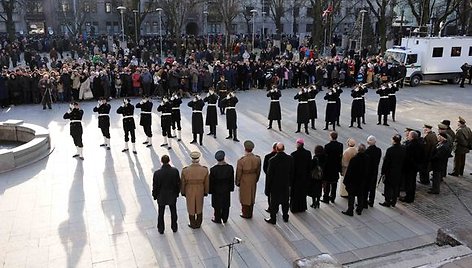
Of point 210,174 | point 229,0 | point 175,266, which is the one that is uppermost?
point 229,0

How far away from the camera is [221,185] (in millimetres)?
8695

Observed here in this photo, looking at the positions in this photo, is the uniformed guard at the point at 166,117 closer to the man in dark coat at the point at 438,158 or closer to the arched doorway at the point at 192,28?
the man in dark coat at the point at 438,158

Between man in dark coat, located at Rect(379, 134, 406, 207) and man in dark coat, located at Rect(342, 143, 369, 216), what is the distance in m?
0.67

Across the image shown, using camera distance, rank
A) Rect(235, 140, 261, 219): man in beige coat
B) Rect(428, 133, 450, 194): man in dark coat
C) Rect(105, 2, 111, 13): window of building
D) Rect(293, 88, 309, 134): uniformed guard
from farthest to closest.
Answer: Rect(105, 2, 111, 13): window of building, Rect(293, 88, 309, 134): uniformed guard, Rect(428, 133, 450, 194): man in dark coat, Rect(235, 140, 261, 219): man in beige coat

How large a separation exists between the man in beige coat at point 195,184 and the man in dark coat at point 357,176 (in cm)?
283

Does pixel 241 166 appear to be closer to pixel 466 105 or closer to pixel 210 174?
Result: pixel 210 174

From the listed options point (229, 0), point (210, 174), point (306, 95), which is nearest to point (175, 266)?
point (210, 174)

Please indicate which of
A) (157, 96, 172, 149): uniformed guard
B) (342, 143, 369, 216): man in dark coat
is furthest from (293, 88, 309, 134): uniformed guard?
(342, 143, 369, 216): man in dark coat

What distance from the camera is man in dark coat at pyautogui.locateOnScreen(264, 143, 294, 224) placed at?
875 centimetres

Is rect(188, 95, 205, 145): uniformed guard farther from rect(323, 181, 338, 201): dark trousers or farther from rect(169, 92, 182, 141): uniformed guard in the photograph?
rect(323, 181, 338, 201): dark trousers

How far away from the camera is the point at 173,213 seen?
857 cm

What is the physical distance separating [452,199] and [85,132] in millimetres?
11353

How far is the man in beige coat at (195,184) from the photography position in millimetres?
8414

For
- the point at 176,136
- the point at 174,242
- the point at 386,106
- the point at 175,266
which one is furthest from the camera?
the point at 386,106
